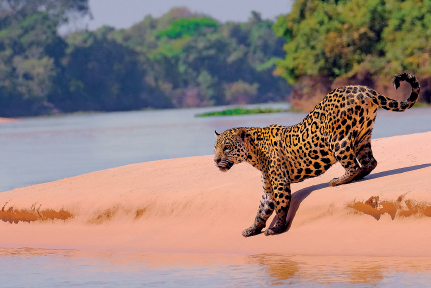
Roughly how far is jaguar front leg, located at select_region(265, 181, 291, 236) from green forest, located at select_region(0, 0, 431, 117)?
1542 inches

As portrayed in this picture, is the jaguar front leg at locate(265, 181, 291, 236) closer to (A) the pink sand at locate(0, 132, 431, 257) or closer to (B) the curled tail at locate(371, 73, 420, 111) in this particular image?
(A) the pink sand at locate(0, 132, 431, 257)

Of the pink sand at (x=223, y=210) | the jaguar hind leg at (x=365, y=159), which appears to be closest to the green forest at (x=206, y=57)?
the pink sand at (x=223, y=210)

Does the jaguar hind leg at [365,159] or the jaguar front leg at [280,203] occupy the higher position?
the jaguar hind leg at [365,159]

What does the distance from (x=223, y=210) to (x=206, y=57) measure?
316 feet

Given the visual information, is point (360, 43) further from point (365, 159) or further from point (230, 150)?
point (230, 150)

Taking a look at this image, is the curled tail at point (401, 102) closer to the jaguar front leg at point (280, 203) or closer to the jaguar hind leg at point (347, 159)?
the jaguar hind leg at point (347, 159)

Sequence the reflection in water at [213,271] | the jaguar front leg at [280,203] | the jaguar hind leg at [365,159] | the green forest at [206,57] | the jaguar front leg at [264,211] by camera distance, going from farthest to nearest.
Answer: the green forest at [206,57]
the jaguar hind leg at [365,159]
the jaguar front leg at [264,211]
the jaguar front leg at [280,203]
the reflection in water at [213,271]

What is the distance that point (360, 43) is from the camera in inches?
2110

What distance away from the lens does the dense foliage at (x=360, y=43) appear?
5084 cm

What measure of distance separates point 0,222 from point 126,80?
8705 centimetres

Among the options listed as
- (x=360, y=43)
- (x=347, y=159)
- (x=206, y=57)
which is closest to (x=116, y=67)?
(x=206, y=57)

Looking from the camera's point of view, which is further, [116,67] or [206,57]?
[206,57]

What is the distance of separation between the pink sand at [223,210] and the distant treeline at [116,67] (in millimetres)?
75862

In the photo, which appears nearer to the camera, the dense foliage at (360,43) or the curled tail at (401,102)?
the curled tail at (401,102)
